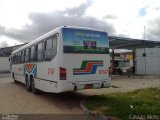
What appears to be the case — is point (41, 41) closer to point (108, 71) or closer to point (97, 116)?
point (108, 71)

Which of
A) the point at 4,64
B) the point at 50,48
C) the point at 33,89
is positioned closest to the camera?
the point at 50,48

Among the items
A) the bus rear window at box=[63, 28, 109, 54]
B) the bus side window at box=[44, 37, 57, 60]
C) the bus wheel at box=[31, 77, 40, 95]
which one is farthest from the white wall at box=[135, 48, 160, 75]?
the bus side window at box=[44, 37, 57, 60]

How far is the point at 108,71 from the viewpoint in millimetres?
13062

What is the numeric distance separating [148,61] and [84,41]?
81.8ft

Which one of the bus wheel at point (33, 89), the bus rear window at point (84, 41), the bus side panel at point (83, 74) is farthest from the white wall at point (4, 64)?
the bus side panel at point (83, 74)

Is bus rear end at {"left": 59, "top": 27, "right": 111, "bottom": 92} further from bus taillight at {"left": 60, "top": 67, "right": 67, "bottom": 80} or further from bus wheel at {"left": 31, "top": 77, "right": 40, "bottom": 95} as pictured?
bus wheel at {"left": 31, "top": 77, "right": 40, "bottom": 95}

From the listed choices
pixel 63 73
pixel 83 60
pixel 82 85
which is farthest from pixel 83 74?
pixel 63 73

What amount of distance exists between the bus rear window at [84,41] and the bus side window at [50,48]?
66 cm

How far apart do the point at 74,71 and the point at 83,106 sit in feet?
5.09

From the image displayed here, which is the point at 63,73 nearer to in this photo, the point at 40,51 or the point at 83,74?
the point at 83,74

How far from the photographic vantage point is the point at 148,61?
36.0 meters

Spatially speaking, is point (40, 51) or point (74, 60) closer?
point (74, 60)

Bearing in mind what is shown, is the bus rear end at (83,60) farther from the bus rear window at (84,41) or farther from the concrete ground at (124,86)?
the concrete ground at (124,86)

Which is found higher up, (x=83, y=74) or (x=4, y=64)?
(x=4, y=64)
